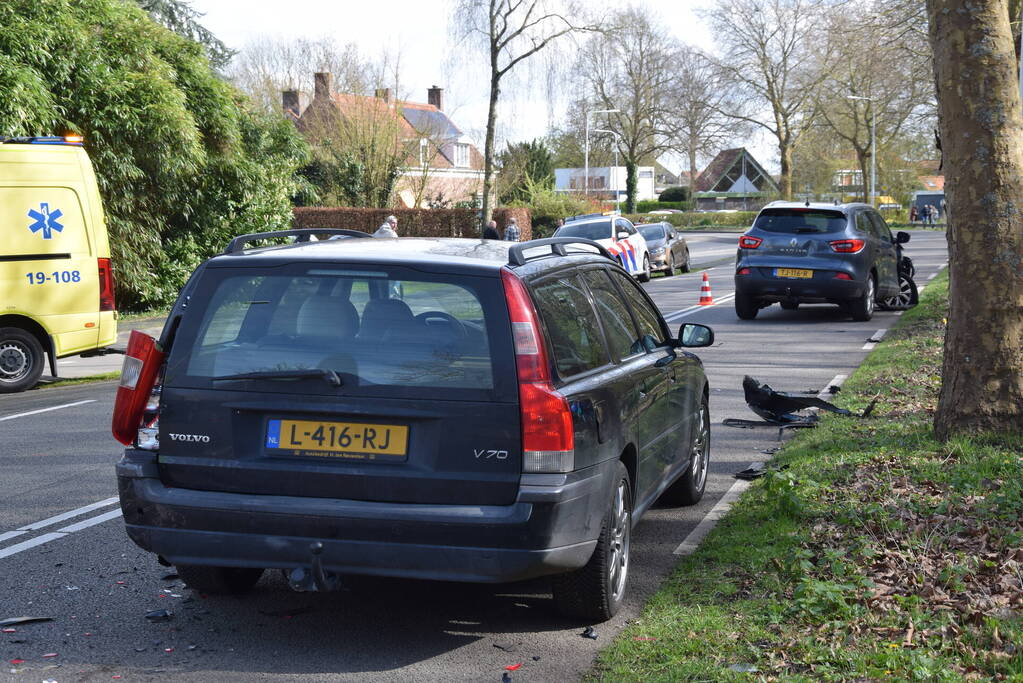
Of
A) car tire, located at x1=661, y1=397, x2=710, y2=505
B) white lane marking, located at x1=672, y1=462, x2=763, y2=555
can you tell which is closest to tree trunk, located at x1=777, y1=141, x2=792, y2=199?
white lane marking, located at x1=672, y1=462, x2=763, y2=555

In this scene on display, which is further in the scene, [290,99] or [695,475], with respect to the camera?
Result: [290,99]

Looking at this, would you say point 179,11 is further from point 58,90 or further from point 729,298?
point 729,298

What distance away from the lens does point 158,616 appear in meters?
5.16

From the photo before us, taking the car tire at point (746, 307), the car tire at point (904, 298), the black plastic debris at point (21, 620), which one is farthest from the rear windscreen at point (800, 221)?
the black plastic debris at point (21, 620)

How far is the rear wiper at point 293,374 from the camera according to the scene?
181 inches

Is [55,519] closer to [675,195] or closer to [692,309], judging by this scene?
[692,309]

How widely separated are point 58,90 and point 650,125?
208ft

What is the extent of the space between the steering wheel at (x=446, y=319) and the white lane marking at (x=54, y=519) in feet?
11.0

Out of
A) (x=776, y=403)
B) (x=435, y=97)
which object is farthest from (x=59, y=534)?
(x=435, y=97)

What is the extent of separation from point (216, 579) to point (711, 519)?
283 centimetres

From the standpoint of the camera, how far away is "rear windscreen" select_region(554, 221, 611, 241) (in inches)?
1134

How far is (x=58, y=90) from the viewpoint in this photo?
67.4ft

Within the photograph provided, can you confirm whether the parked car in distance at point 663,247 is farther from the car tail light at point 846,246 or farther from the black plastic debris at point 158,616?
the black plastic debris at point 158,616

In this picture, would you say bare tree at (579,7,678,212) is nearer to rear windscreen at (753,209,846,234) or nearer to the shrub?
the shrub
